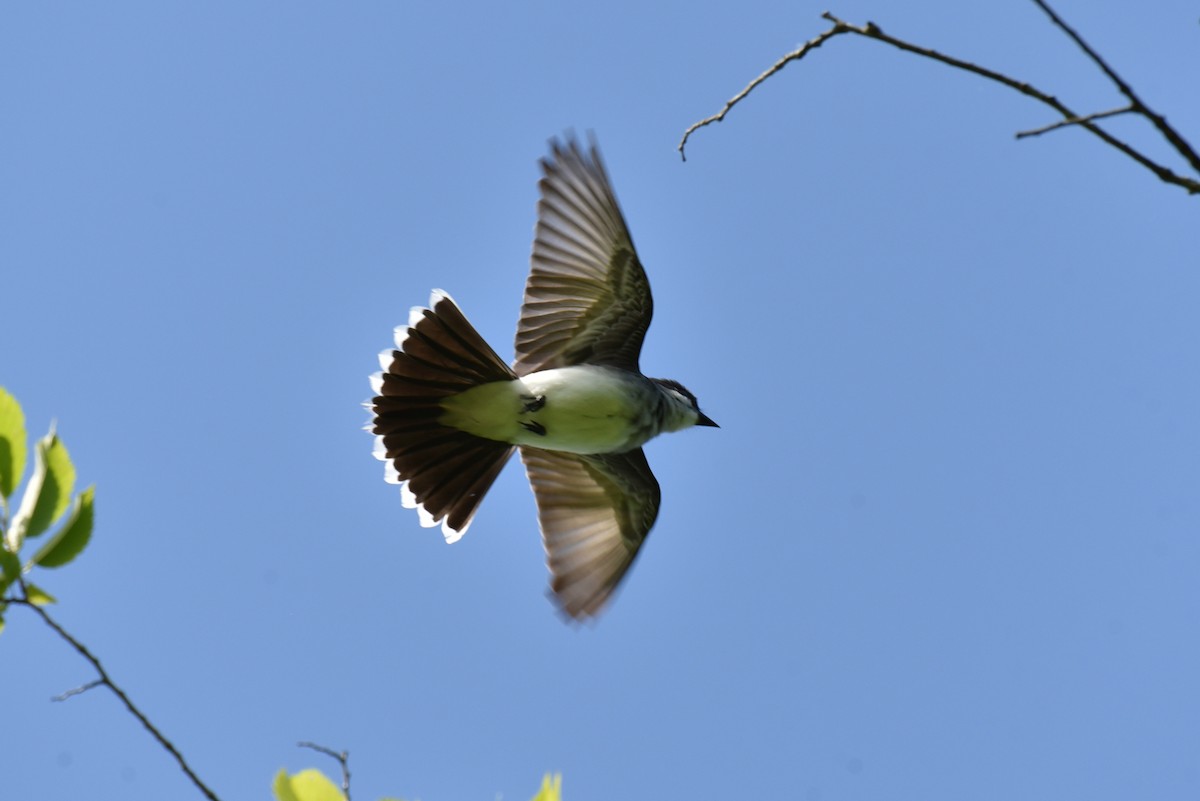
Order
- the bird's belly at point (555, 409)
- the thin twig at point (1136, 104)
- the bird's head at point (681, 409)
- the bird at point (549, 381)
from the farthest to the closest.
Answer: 1. the bird's head at point (681, 409)
2. the bird's belly at point (555, 409)
3. the bird at point (549, 381)
4. the thin twig at point (1136, 104)

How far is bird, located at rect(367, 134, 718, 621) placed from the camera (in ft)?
20.4

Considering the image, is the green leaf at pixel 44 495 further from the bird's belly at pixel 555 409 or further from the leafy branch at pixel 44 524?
the bird's belly at pixel 555 409

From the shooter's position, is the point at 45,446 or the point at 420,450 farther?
the point at 420,450

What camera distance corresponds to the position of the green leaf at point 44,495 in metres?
1.86

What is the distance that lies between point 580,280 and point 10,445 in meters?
5.05

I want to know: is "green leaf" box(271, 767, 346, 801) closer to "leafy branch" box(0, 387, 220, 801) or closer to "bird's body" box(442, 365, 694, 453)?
"leafy branch" box(0, 387, 220, 801)

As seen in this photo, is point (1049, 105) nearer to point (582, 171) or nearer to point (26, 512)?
point (26, 512)

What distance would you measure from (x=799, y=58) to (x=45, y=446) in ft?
5.58

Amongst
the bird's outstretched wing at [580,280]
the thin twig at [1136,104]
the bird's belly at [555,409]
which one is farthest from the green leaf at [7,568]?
the bird's outstretched wing at [580,280]

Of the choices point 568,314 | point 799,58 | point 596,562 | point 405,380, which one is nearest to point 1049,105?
point 799,58

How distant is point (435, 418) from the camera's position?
6.47 m

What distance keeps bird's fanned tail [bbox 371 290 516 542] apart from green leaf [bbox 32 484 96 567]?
13.6 feet

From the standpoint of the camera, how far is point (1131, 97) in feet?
5.87

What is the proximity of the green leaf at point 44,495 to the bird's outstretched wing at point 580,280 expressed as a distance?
4.82 meters
